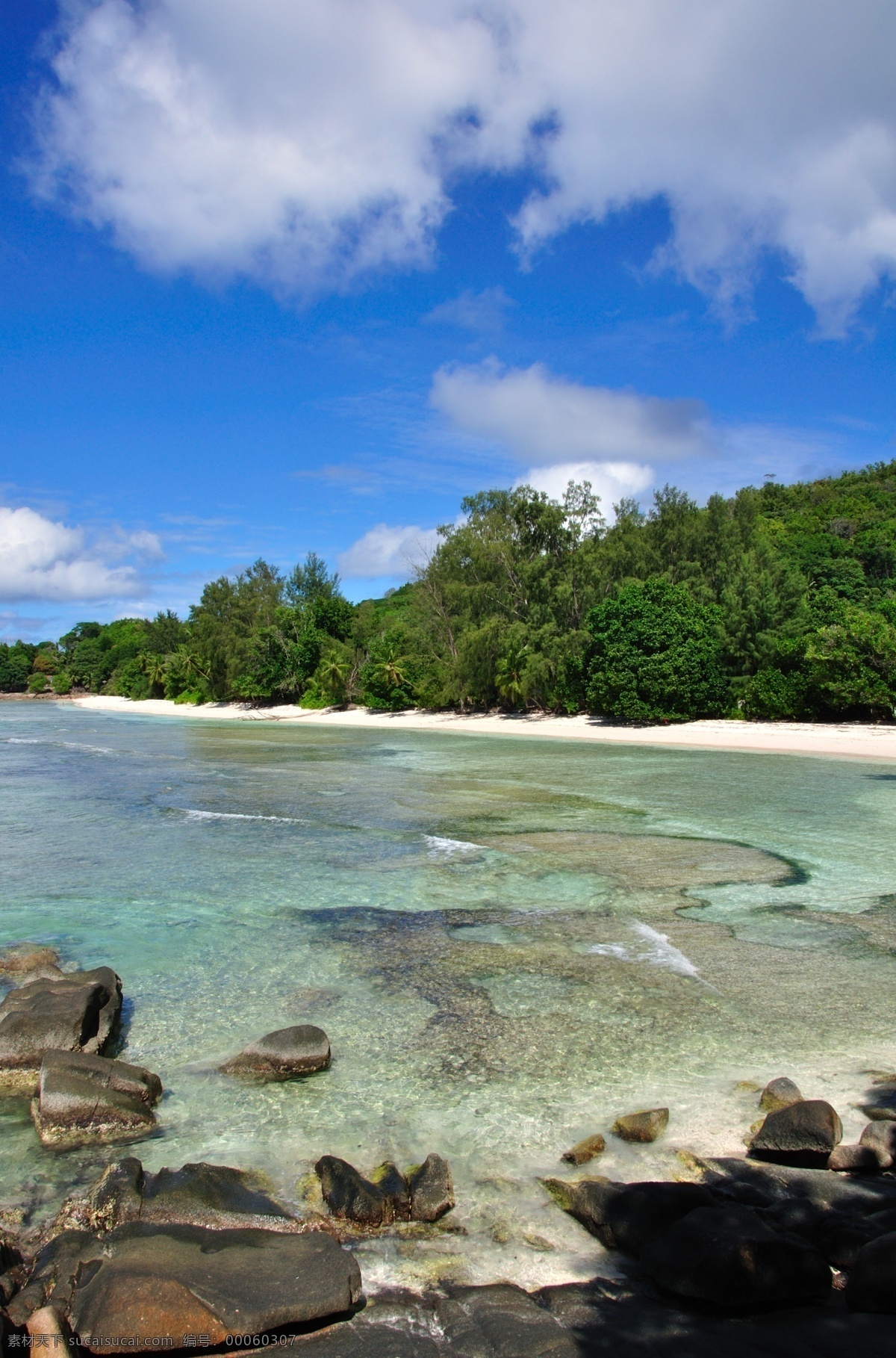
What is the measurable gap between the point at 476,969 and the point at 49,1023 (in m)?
4.00

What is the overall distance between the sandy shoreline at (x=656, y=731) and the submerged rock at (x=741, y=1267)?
28287mm

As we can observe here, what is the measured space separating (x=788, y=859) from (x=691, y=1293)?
10.8 metres

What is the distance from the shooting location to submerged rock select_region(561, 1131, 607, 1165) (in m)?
5.33

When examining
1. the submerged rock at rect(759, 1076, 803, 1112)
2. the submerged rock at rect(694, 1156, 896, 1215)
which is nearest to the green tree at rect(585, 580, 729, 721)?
the submerged rock at rect(759, 1076, 803, 1112)

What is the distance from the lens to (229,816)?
18828 mm

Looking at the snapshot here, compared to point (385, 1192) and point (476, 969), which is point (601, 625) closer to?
point (476, 969)

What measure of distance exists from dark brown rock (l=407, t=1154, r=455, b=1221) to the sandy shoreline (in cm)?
2805

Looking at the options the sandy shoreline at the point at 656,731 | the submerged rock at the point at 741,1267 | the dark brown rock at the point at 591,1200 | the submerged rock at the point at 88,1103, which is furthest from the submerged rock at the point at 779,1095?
the sandy shoreline at the point at 656,731

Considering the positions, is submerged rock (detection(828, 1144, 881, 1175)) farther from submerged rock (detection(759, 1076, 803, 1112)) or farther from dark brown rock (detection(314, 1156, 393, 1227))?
dark brown rock (detection(314, 1156, 393, 1227))

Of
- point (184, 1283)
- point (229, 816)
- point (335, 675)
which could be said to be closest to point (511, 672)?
point (335, 675)

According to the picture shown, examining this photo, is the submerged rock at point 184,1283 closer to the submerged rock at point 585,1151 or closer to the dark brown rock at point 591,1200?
the dark brown rock at point 591,1200

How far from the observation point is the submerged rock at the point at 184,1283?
142 inches

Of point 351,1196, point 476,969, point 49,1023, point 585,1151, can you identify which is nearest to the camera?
point 351,1196

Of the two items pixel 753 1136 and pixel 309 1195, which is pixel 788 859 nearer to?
pixel 753 1136
